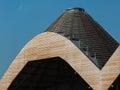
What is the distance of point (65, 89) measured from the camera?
3681cm

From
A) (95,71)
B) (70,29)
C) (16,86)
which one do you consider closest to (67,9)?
(70,29)

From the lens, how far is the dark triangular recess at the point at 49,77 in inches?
1303

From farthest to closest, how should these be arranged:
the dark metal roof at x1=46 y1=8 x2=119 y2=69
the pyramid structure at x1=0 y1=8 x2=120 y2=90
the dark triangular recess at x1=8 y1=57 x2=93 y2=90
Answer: the dark triangular recess at x1=8 y1=57 x2=93 y2=90 < the dark metal roof at x1=46 y1=8 x2=119 y2=69 < the pyramid structure at x1=0 y1=8 x2=120 y2=90

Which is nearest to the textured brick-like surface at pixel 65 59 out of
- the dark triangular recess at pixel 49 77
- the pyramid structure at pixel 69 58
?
the pyramid structure at pixel 69 58

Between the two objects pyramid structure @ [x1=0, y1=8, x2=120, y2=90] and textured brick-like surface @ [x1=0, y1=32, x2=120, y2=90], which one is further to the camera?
pyramid structure @ [x1=0, y1=8, x2=120, y2=90]

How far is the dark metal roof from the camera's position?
32.3 meters

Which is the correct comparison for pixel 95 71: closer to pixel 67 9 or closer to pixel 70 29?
pixel 70 29

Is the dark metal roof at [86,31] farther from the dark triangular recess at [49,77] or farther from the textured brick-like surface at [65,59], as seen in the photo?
the dark triangular recess at [49,77]

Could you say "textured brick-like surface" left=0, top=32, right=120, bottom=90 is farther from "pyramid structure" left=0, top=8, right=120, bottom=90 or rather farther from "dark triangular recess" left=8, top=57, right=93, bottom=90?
"dark triangular recess" left=8, top=57, right=93, bottom=90

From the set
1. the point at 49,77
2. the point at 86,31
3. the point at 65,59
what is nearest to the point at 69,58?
the point at 65,59

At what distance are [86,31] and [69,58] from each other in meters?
7.31

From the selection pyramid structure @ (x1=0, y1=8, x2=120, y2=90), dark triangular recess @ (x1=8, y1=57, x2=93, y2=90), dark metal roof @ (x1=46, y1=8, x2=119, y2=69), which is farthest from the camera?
dark triangular recess @ (x1=8, y1=57, x2=93, y2=90)

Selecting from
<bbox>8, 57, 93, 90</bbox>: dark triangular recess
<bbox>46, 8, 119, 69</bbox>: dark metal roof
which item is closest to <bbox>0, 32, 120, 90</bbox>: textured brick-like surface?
<bbox>8, 57, 93, 90</bbox>: dark triangular recess

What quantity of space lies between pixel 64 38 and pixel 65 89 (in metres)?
9.38
